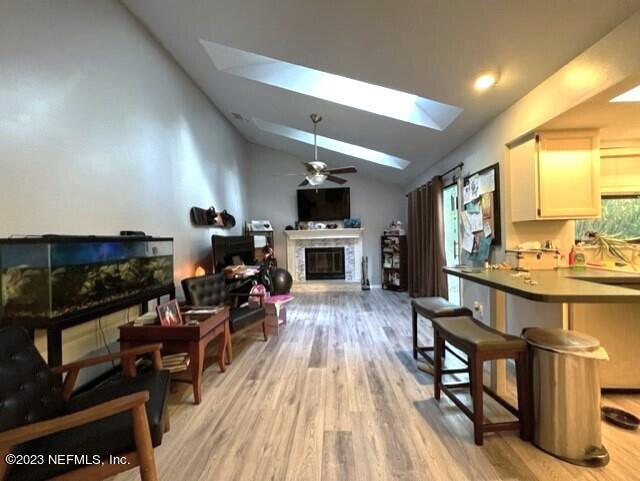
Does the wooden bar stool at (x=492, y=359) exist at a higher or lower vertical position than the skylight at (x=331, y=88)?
lower

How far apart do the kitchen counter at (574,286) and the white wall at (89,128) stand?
295cm

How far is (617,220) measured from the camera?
2.79 metres

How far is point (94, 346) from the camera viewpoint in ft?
7.63

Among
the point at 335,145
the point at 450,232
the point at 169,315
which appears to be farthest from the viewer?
the point at 335,145

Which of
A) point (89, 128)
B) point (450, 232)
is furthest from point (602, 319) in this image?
point (89, 128)

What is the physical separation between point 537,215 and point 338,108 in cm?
235

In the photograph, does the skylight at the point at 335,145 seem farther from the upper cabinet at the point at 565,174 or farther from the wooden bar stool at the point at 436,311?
the wooden bar stool at the point at 436,311

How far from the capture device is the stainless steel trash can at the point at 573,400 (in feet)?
4.93

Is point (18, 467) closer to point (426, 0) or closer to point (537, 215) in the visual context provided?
point (426, 0)

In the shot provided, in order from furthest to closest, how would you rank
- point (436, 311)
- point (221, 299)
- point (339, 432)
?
point (221, 299), point (436, 311), point (339, 432)

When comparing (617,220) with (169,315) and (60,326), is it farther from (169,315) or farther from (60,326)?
(60,326)

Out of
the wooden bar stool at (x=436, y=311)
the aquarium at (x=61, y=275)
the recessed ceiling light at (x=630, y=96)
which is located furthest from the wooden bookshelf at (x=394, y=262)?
the aquarium at (x=61, y=275)

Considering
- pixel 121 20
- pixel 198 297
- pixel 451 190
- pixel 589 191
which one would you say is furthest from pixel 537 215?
pixel 121 20

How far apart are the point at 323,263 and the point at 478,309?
4.28 meters
